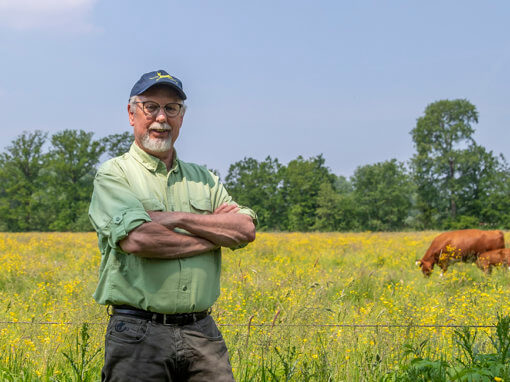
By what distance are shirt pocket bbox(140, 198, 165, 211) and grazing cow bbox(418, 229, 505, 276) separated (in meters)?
9.22

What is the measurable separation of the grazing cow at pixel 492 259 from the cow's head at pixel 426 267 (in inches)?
39.3

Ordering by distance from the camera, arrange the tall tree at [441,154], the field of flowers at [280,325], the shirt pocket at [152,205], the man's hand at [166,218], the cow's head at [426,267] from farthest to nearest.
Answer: the tall tree at [441,154] → the cow's head at [426,267] → the field of flowers at [280,325] → the shirt pocket at [152,205] → the man's hand at [166,218]

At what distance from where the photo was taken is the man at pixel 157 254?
94.5 inches

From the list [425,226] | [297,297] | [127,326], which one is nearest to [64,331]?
[127,326]

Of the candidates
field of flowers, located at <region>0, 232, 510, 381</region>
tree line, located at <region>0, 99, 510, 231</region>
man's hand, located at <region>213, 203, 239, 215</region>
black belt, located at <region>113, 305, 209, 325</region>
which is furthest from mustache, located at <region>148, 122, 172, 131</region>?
tree line, located at <region>0, 99, 510, 231</region>

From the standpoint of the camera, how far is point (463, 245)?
11.3 meters

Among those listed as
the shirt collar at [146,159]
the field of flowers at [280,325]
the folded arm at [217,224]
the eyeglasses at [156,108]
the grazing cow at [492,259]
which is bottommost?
the field of flowers at [280,325]

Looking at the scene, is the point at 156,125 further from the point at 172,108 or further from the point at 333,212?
the point at 333,212

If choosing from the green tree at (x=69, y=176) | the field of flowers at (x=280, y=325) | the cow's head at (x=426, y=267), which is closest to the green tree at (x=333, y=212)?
the green tree at (x=69, y=176)

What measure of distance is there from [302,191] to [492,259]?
2104 inches

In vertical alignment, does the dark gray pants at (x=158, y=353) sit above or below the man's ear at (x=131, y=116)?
below

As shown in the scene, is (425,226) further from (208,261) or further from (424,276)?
(208,261)

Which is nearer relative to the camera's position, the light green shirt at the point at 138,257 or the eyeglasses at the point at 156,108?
the light green shirt at the point at 138,257

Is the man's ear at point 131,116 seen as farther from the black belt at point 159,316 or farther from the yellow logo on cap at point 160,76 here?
the black belt at point 159,316
